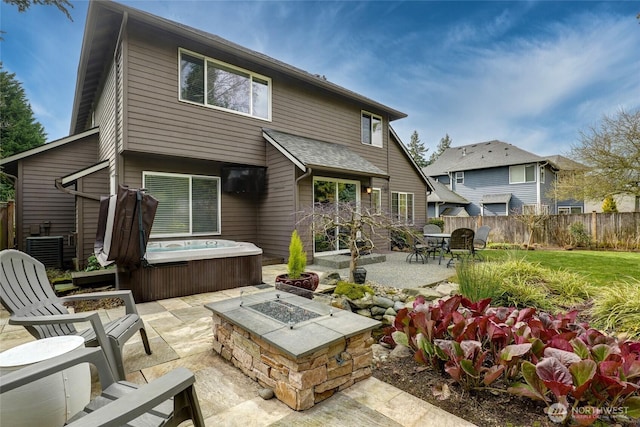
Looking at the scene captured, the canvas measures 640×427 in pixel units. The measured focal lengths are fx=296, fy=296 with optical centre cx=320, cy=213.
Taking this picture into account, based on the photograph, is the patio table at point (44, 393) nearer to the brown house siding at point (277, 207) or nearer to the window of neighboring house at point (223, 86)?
the brown house siding at point (277, 207)

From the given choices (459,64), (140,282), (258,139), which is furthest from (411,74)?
(140,282)

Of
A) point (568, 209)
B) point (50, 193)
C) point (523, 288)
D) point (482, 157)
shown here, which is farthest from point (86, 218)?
point (568, 209)

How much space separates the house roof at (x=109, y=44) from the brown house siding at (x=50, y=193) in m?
1.66

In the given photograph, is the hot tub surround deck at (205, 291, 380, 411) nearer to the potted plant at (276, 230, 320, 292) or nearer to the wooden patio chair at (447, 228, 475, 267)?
the potted plant at (276, 230, 320, 292)

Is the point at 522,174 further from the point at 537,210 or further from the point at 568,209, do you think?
the point at 537,210

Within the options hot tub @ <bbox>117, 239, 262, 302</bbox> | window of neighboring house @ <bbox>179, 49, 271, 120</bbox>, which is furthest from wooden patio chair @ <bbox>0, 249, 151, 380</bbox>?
window of neighboring house @ <bbox>179, 49, 271, 120</bbox>

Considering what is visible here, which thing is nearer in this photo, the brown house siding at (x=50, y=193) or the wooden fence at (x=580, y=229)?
the brown house siding at (x=50, y=193)

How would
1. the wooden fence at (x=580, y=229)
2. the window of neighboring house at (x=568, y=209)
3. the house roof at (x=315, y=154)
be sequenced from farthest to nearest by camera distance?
1. the window of neighboring house at (x=568, y=209)
2. the wooden fence at (x=580, y=229)
3. the house roof at (x=315, y=154)

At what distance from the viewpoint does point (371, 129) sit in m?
11.1

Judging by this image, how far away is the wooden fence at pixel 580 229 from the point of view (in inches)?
424

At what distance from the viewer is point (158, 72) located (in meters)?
6.45

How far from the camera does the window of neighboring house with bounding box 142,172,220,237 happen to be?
686 centimetres

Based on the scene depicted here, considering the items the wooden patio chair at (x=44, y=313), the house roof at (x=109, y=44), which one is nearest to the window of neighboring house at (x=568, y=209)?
the house roof at (x=109, y=44)

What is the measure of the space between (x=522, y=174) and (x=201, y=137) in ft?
62.5
